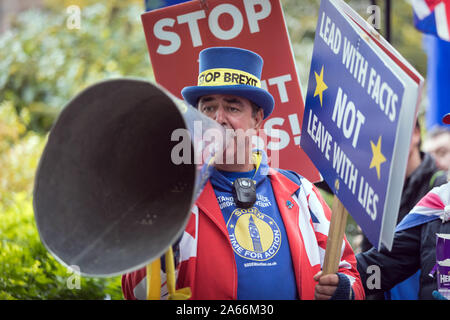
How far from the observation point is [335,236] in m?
2.09

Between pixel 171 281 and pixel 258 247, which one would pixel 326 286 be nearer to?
pixel 258 247

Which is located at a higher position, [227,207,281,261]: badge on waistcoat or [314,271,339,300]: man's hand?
[227,207,281,261]: badge on waistcoat

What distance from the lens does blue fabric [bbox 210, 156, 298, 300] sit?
222 cm

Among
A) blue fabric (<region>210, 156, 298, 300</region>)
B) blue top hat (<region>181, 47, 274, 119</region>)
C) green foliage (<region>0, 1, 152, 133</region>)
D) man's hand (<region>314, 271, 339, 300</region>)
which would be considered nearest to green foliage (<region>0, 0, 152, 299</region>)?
green foliage (<region>0, 1, 152, 133</region>)

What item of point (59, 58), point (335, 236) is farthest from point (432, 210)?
point (59, 58)

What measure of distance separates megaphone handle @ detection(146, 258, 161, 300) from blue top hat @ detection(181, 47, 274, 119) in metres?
0.88

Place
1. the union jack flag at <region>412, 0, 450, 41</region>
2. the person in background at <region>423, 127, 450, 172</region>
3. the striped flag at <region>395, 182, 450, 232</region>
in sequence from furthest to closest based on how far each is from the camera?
the person in background at <region>423, 127, 450, 172</region>
the union jack flag at <region>412, 0, 450, 41</region>
the striped flag at <region>395, 182, 450, 232</region>

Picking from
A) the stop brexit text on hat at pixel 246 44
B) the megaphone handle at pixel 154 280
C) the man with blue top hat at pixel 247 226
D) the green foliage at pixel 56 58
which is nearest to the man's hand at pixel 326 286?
the man with blue top hat at pixel 247 226

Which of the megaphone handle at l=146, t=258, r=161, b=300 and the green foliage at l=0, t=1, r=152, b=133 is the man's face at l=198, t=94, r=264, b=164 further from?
the green foliage at l=0, t=1, r=152, b=133

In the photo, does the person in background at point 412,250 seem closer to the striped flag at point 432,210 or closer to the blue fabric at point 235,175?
the striped flag at point 432,210
